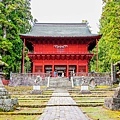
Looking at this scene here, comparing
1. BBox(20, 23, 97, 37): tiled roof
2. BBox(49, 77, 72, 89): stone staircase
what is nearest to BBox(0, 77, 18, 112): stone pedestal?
BBox(49, 77, 72, 89): stone staircase

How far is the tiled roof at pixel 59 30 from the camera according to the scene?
Answer: 136 ft

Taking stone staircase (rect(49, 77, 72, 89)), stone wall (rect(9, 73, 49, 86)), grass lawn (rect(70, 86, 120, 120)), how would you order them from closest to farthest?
grass lawn (rect(70, 86, 120, 120)), stone staircase (rect(49, 77, 72, 89)), stone wall (rect(9, 73, 49, 86))

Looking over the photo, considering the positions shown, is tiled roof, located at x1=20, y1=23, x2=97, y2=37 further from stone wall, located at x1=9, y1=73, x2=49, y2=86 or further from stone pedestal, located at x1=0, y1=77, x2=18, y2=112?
stone pedestal, located at x1=0, y1=77, x2=18, y2=112

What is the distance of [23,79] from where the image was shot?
33781 millimetres

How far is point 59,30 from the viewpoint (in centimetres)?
4494

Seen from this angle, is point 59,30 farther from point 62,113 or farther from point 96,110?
point 62,113

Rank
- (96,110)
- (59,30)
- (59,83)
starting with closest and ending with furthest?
(96,110), (59,83), (59,30)

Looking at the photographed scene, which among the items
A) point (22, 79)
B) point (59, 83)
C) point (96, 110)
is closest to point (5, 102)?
point (96, 110)

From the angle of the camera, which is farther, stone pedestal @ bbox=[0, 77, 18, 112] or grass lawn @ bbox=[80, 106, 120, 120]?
stone pedestal @ bbox=[0, 77, 18, 112]

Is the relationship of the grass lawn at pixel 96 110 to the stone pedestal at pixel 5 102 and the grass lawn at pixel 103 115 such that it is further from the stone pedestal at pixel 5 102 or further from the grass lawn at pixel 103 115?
the stone pedestal at pixel 5 102

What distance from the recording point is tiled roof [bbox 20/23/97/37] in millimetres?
41406

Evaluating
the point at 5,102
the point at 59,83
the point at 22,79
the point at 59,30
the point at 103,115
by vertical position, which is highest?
the point at 59,30

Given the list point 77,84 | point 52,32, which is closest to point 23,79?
point 77,84

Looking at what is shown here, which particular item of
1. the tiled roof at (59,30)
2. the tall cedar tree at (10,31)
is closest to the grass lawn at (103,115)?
the tall cedar tree at (10,31)
